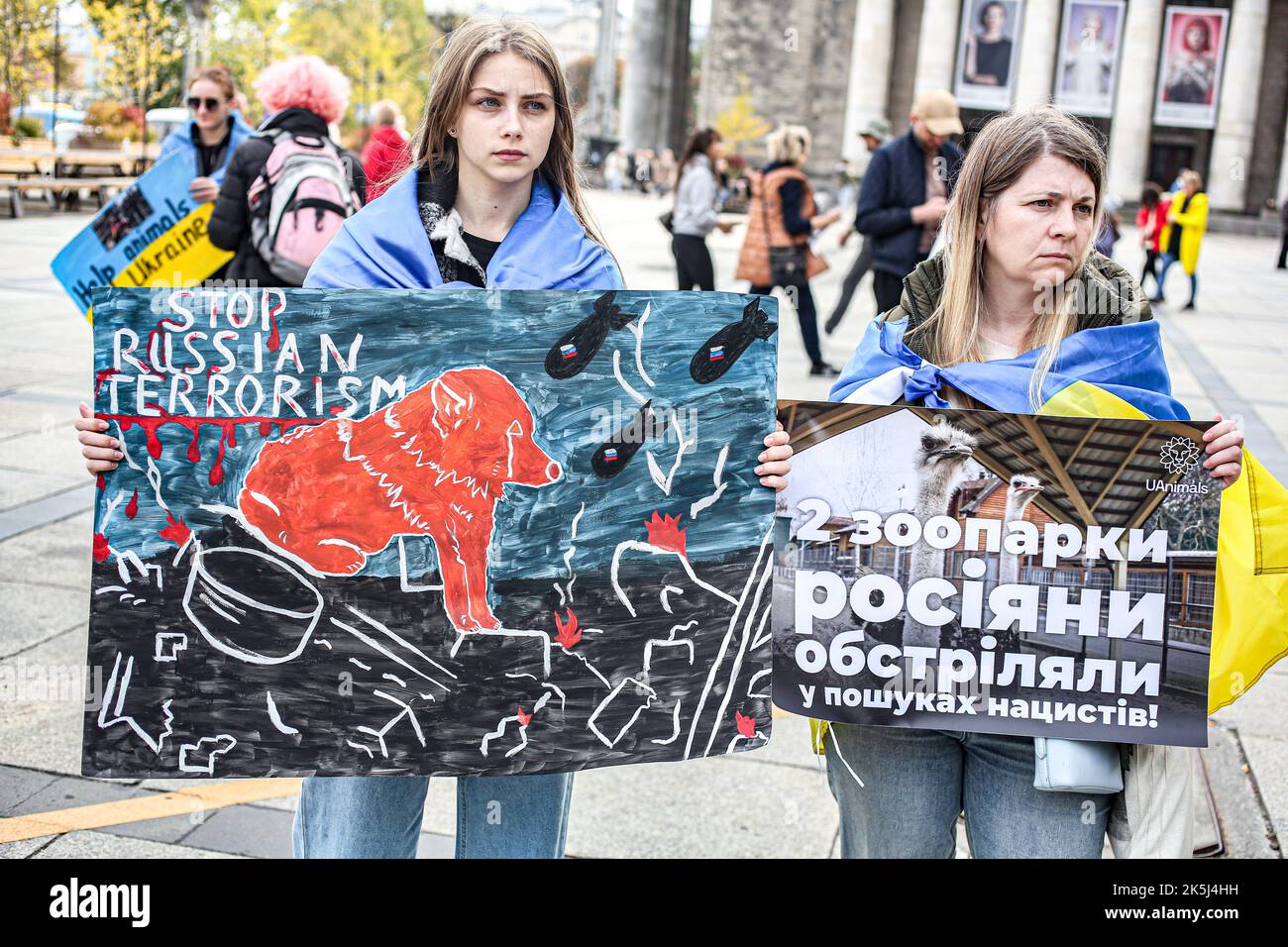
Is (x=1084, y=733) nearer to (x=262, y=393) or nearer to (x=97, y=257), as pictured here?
(x=262, y=393)

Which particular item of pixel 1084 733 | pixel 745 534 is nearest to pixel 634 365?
pixel 745 534

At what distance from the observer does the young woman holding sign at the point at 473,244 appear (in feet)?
8.07

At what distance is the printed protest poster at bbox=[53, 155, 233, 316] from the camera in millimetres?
6098

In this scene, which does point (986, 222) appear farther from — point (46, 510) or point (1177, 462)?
point (46, 510)

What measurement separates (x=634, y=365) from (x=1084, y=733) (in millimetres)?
1020

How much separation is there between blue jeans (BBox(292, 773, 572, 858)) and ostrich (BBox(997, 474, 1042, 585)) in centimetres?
89

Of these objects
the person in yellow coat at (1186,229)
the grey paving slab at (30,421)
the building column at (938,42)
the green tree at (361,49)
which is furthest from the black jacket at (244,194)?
the green tree at (361,49)

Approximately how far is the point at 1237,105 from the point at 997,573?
189 feet

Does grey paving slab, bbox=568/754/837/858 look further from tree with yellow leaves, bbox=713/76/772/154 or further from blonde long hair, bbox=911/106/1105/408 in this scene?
tree with yellow leaves, bbox=713/76/772/154

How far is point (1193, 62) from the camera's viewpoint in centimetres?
5591

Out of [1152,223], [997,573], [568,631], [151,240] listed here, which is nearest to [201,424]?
[568,631]

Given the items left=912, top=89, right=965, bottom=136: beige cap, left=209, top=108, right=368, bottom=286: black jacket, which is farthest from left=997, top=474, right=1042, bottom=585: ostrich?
left=912, top=89, right=965, bottom=136: beige cap

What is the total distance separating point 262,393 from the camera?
2324mm

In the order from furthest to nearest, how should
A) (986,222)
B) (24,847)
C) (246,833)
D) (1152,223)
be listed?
1. (1152,223)
2. (246,833)
3. (24,847)
4. (986,222)
